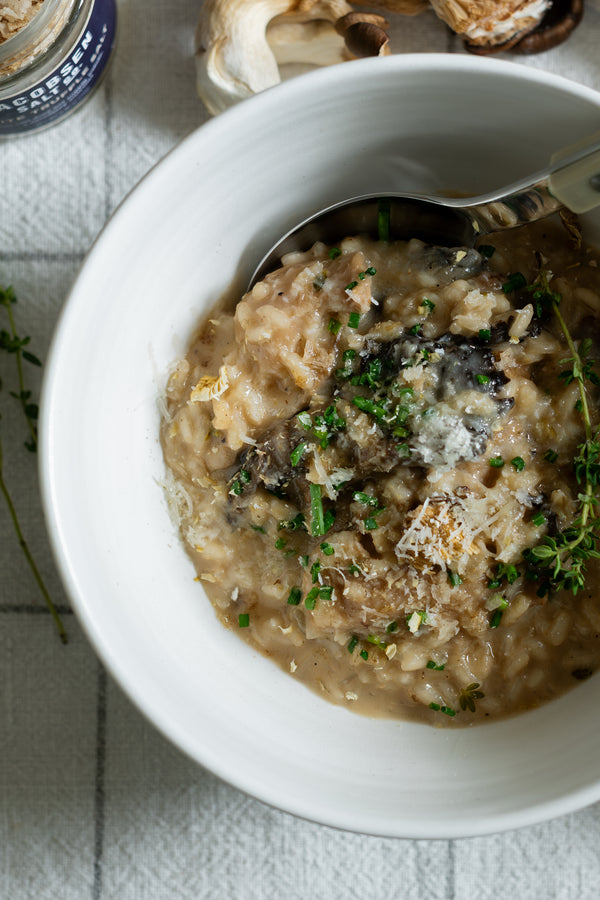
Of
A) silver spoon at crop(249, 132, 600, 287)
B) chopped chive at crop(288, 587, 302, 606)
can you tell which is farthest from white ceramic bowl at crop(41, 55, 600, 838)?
chopped chive at crop(288, 587, 302, 606)

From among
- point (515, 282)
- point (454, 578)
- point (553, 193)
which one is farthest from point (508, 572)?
point (553, 193)

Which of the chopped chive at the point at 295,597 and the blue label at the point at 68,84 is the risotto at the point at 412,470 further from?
the blue label at the point at 68,84

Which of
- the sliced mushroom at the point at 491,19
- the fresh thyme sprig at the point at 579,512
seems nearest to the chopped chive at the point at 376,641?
the fresh thyme sprig at the point at 579,512

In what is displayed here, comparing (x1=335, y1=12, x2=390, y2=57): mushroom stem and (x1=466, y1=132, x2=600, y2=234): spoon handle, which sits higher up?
(x1=335, y1=12, x2=390, y2=57): mushroom stem

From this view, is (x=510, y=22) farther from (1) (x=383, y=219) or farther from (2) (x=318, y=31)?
(1) (x=383, y=219)

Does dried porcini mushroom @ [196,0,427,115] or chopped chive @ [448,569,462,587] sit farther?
dried porcini mushroom @ [196,0,427,115]

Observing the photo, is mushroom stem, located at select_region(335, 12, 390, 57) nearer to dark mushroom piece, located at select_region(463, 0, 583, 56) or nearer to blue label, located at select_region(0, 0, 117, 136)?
dark mushroom piece, located at select_region(463, 0, 583, 56)
